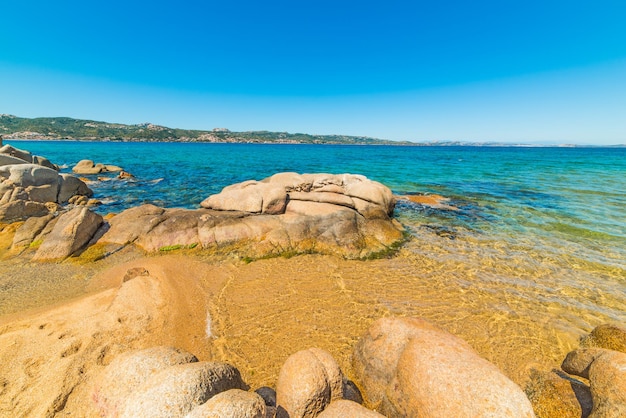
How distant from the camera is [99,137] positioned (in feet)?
576

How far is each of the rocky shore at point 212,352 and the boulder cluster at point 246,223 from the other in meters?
0.08

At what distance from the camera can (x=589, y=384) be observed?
208 inches

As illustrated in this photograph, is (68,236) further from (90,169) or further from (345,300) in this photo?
(90,169)

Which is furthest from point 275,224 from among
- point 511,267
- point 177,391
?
point 511,267

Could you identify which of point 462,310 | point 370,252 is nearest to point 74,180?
point 370,252

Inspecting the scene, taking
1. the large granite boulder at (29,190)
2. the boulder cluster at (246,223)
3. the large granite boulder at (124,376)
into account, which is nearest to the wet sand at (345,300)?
the boulder cluster at (246,223)

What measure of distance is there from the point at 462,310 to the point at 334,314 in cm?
420

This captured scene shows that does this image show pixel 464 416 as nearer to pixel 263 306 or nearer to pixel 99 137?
pixel 263 306

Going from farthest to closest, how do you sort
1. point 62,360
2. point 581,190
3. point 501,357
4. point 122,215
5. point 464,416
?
1. point 581,190
2. point 122,215
3. point 501,357
4. point 62,360
5. point 464,416

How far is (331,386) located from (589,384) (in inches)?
208

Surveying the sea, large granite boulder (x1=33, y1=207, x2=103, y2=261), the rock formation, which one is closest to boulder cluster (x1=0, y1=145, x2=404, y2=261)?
large granite boulder (x1=33, y1=207, x2=103, y2=261)

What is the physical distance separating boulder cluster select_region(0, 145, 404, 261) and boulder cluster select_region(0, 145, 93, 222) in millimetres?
72

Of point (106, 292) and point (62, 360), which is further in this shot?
point (106, 292)

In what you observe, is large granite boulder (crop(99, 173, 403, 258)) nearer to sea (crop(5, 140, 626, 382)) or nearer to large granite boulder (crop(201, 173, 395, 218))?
large granite boulder (crop(201, 173, 395, 218))
